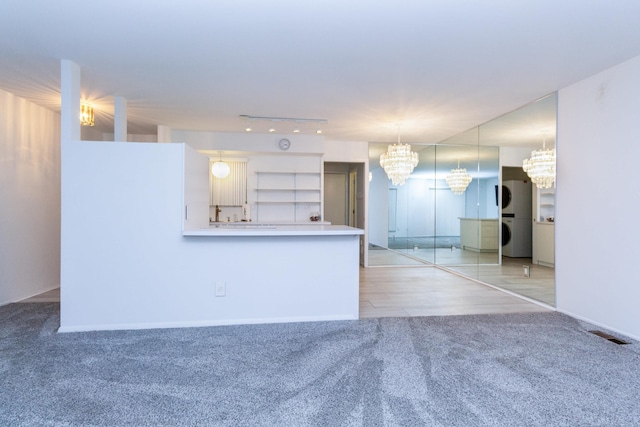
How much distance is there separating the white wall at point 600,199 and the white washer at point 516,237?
0.61 metres

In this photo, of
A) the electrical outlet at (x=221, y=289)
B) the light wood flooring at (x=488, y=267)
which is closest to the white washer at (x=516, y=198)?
the light wood flooring at (x=488, y=267)

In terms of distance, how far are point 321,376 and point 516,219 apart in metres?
3.77

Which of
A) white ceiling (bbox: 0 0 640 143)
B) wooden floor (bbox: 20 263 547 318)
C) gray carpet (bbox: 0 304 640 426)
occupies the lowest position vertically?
gray carpet (bbox: 0 304 640 426)

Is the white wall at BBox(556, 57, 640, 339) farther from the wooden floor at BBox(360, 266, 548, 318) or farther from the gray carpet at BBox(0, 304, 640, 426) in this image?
the wooden floor at BBox(360, 266, 548, 318)

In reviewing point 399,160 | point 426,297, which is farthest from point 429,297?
point 399,160

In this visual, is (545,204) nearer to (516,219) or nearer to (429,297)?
(516,219)

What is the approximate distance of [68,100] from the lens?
3.18 metres

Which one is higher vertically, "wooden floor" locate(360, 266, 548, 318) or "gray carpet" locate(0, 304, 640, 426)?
"wooden floor" locate(360, 266, 548, 318)

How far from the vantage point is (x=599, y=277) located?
11.1 feet

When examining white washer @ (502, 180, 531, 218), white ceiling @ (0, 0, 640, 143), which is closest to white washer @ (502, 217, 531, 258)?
white washer @ (502, 180, 531, 218)

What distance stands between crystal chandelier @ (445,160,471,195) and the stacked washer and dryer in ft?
3.24

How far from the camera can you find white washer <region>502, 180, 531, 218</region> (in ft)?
14.7

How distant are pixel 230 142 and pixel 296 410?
4.94 metres

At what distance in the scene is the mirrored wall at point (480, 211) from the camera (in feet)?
14.2
